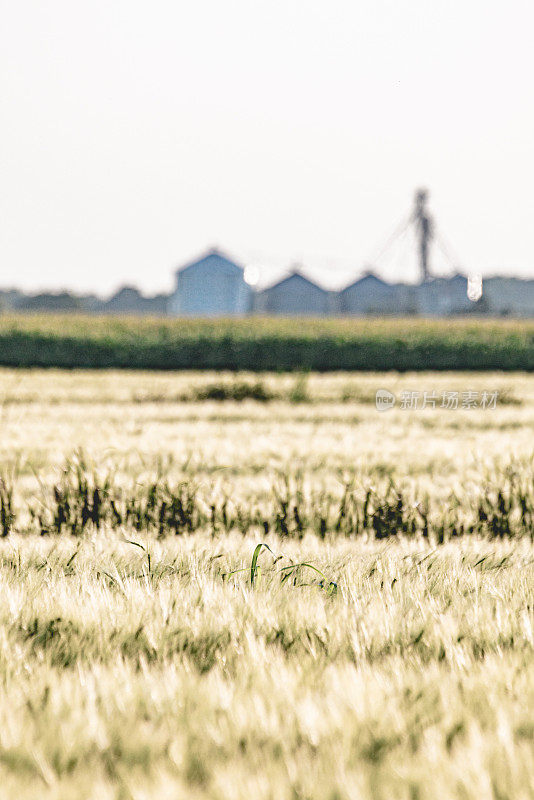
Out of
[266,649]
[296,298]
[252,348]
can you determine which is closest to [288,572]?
[266,649]

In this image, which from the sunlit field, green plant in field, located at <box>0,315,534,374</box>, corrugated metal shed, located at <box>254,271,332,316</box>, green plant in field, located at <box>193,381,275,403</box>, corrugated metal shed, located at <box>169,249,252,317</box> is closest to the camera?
the sunlit field

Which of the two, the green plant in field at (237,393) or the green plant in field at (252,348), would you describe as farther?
the green plant in field at (252,348)

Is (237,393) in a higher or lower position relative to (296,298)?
lower

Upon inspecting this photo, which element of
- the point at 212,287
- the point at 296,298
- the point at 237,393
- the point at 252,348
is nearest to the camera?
the point at 237,393

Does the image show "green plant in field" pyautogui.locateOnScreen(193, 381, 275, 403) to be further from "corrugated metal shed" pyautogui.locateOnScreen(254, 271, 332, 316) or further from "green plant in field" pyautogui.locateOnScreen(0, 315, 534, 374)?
"corrugated metal shed" pyautogui.locateOnScreen(254, 271, 332, 316)

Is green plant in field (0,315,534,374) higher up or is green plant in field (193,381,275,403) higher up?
green plant in field (0,315,534,374)

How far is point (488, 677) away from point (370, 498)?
3.70 metres

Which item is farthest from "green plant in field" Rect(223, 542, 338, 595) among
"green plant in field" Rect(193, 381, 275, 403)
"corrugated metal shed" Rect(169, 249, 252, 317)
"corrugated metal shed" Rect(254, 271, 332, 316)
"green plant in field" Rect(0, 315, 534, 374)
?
"corrugated metal shed" Rect(254, 271, 332, 316)

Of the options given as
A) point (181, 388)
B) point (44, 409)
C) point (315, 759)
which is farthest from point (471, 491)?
point (181, 388)

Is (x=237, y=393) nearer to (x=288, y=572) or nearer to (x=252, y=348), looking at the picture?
(x=288, y=572)

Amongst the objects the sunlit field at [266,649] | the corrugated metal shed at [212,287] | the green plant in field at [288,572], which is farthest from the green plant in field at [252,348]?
the green plant in field at [288,572]

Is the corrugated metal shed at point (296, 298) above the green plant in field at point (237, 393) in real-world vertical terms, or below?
above

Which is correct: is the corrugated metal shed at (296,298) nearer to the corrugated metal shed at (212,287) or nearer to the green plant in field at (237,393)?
the corrugated metal shed at (212,287)

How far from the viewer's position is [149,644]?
2.66 metres
